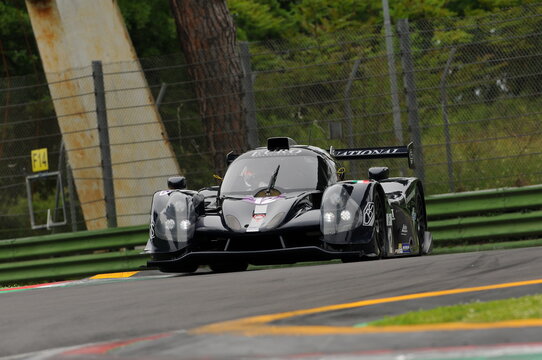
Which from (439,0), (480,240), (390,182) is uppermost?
(439,0)

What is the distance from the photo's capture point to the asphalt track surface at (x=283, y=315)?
460cm

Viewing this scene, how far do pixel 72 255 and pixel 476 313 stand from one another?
29.7ft

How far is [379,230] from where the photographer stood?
1026 cm

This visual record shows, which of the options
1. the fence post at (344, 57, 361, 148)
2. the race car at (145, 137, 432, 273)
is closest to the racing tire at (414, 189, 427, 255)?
the race car at (145, 137, 432, 273)

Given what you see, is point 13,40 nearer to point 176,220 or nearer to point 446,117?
point 446,117

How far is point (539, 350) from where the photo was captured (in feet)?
13.8

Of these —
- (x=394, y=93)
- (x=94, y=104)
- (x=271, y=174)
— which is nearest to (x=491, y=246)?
(x=394, y=93)

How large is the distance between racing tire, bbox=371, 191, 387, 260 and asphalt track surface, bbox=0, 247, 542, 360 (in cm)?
75

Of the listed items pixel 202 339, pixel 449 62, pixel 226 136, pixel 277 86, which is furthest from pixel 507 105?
pixel 202 339

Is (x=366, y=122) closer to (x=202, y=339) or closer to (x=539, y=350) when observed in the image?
(x=202, y=339)

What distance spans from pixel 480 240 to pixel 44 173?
536 cm

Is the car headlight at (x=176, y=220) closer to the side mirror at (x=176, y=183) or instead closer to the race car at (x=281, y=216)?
the race car at (x=281, y=216)

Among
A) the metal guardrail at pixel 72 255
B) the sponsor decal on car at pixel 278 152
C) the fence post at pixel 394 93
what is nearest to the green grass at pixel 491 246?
the fence post at pixel 394 93

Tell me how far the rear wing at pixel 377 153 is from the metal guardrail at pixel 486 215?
2.60 ft
